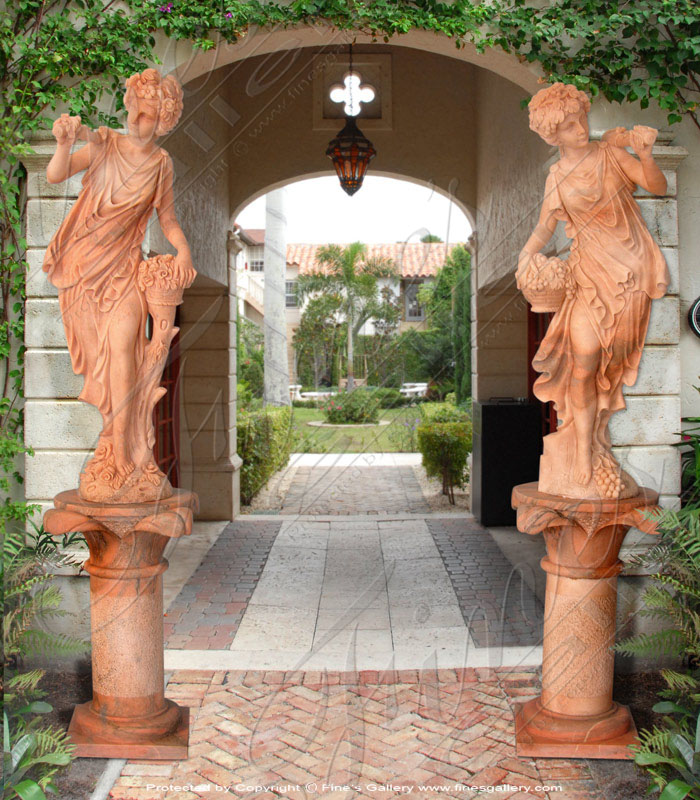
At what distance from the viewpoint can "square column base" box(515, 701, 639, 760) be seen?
3.30 m

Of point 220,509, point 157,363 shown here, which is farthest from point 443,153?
point 157,363

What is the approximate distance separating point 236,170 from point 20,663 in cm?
580

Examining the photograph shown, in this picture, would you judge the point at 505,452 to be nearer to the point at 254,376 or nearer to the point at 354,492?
the point at 354,492

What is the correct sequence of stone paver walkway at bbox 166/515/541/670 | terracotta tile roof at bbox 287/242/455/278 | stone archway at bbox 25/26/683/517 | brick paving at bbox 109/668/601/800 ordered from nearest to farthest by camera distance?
brick paving at bbox 109/668/601/800 < stone paver walkway at bbox 166/515/541/670 < stone archway at bbox 25/26/683/517 < terracotta tile roof at bbox 287/242/455/278

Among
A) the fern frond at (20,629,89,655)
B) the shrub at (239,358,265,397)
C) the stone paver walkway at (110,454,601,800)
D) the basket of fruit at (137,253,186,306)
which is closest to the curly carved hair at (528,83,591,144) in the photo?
the basket of fruit at (137,253,186,306)

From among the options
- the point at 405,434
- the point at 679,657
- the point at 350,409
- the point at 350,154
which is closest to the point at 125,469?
the point at 679,657

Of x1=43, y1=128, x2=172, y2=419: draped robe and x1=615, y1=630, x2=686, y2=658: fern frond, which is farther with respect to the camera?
x1=615, y1=630, x2=686, y2=658: fern frond

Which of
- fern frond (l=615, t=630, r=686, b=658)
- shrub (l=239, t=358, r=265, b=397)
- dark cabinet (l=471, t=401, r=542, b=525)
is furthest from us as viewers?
shrub (l=239, t=358, r=265, b=397)

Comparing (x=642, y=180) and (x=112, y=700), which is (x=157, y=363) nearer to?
(x=112, y=700)

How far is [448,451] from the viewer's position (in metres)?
9.70

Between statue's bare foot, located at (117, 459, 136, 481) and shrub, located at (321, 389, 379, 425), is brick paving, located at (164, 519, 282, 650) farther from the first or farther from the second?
shrub, located at (321, 389, 379, 425)

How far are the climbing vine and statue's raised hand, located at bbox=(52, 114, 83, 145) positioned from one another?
1.07m

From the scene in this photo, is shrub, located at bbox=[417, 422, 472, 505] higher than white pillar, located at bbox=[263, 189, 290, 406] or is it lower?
lower

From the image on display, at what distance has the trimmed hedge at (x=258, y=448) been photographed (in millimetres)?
9375
